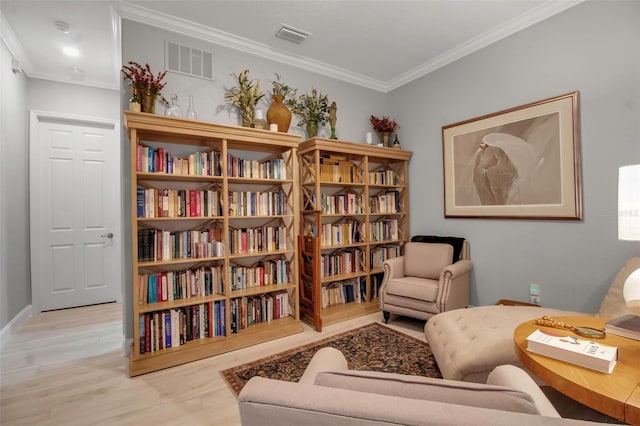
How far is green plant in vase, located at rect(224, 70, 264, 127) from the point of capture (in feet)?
9.95

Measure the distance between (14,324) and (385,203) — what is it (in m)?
4.33

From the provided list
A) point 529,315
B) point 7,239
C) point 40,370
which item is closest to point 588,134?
point 529,315

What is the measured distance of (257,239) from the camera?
305 cm

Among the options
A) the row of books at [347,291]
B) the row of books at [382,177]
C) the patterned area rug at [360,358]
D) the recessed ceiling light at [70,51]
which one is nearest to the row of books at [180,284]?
the patterned area rug at [360,358]

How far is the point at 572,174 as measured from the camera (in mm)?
2645

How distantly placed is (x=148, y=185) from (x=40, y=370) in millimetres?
1650

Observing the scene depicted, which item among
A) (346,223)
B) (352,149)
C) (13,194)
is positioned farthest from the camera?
(346,223)

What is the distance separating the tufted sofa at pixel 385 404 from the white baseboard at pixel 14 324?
11.9ft

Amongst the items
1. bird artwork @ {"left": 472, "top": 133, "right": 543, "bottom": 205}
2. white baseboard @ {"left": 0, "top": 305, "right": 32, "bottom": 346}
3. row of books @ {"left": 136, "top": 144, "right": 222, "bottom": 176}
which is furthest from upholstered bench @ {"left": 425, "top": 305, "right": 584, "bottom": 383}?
white baseboard @ {"left": 0, "top": 305, "right": 32, "bottom": 346}

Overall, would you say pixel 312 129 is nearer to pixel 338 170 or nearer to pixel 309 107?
pixel 309 107

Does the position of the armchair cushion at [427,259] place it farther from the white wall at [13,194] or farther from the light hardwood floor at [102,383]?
the white wall at [13,194]

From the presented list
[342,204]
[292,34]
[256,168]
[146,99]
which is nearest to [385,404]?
[256,168]

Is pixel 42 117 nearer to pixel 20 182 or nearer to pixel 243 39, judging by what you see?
pixel 20 182

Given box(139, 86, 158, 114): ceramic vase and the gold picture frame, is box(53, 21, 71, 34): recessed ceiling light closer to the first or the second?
box(139, 86, 158, 114): ceramic vase
